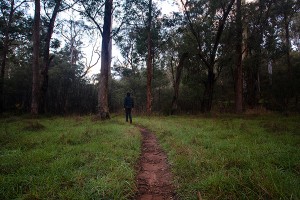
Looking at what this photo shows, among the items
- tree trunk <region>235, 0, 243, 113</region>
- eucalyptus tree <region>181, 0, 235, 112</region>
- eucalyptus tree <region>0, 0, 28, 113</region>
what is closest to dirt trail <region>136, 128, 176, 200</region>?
tree trunk <region>235, 0, 243, 113</region>

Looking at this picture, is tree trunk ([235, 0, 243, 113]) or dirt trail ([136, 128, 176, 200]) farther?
tree trunk ([235, 0, 243, 113])

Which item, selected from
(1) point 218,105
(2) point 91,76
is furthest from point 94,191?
(2) point 91,76

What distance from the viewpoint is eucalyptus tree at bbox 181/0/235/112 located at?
59.9ft

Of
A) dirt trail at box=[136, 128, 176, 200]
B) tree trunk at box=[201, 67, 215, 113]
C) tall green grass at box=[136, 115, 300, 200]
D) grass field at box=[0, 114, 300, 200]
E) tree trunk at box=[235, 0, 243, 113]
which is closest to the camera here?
tall green grass at box=[136, 115, 300, 200]

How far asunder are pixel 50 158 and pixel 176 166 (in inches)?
111

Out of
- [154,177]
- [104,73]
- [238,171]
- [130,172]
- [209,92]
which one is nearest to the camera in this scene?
[238,171]

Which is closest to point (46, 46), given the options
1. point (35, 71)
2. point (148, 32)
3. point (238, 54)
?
point (35, 71)

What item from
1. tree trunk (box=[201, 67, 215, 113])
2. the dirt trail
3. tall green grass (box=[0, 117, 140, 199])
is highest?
tree trunk (box=[201, 67, 215, 113])

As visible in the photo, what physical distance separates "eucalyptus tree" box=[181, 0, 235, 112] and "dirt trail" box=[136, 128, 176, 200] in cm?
1512

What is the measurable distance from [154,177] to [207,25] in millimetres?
18029

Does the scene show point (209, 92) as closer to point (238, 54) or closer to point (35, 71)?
point (238, 54)

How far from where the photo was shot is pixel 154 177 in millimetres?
4355

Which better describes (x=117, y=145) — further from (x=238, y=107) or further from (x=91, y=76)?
(x=91, y=76)

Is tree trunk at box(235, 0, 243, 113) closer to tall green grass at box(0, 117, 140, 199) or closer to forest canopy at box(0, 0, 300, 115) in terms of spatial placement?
forest canopy at box(0, 0, 300, 115)
